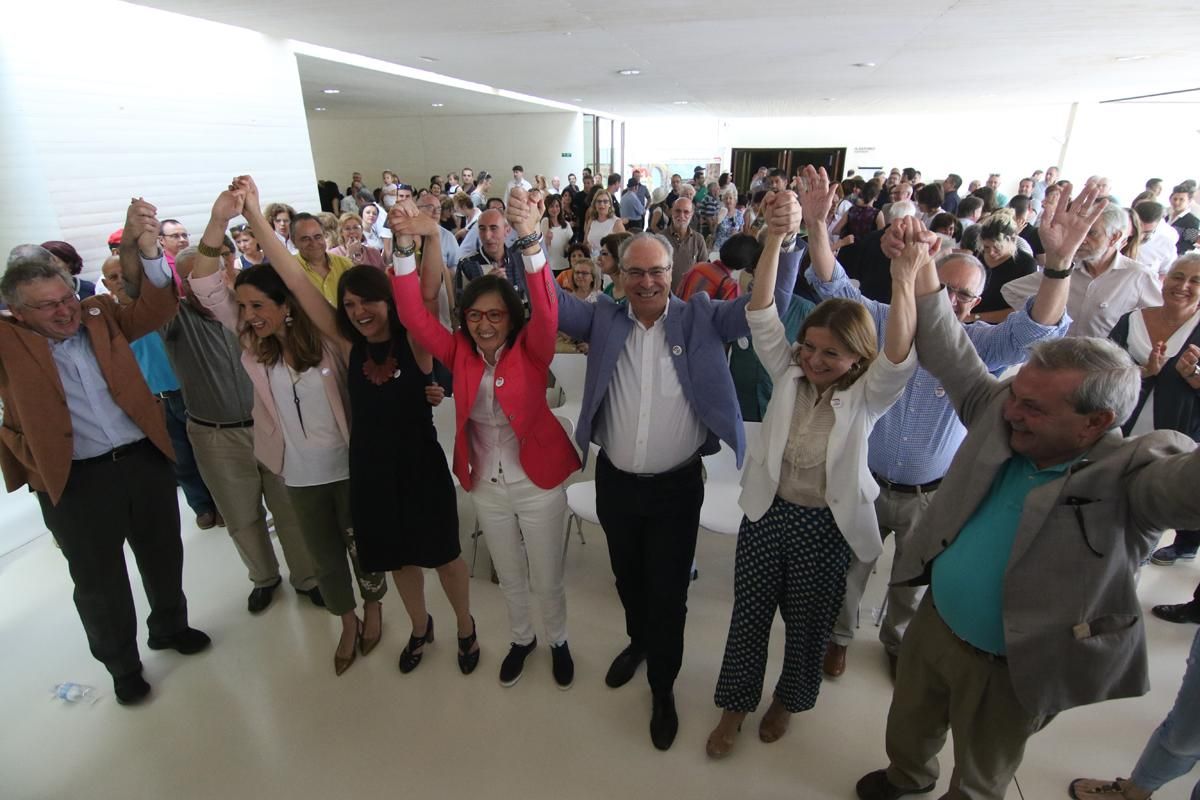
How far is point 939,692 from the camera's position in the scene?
163 centimetres

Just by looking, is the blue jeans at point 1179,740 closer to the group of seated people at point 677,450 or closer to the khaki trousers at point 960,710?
the group of seated people at point 677,450

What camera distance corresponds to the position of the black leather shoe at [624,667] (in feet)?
7.82

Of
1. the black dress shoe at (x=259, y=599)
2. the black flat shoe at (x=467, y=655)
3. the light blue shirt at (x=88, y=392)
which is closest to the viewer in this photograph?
the light blue shirt at (x=88, y=392)

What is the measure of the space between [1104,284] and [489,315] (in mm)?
3266

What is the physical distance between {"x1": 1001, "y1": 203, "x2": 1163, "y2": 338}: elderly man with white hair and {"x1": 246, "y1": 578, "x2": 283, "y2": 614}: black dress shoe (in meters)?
4.03

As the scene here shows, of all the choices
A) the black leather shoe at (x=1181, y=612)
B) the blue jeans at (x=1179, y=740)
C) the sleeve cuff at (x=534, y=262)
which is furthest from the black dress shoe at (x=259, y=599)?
the black leather shoe at (x=1181, y=612)

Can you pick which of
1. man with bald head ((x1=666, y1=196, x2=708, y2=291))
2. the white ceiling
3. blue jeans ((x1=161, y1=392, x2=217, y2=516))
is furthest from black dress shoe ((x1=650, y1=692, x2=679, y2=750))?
the white ceiling

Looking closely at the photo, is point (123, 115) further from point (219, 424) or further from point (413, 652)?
point (413, 652)

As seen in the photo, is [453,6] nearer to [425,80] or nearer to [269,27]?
[269,27]

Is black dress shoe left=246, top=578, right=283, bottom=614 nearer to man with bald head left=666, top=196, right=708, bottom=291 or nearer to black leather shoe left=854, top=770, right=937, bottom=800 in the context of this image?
black leather shoe left=854, top=770, right=937, bottom=800

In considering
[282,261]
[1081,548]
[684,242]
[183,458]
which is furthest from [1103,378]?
[684,242]

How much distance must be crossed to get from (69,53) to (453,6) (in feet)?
8.18

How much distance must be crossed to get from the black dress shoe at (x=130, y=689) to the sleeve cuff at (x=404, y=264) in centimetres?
204

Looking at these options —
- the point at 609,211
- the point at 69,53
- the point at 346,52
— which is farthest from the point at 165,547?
the point at 346,52
